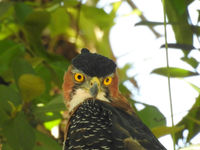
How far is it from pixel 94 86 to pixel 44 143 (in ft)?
1.69

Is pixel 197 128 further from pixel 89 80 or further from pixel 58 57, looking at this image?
pixel 58 57

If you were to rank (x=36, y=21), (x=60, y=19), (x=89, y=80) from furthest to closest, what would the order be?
(x=60, y=19), (x=36, y=21), (x=89, y=80)

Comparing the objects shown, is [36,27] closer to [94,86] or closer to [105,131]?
[94,86]

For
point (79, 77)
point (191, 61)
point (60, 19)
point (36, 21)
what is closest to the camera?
point (191, 61)

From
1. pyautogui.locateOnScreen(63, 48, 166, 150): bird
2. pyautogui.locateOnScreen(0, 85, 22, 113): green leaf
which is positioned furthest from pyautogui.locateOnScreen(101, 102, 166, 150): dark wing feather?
pyautogui.locateOnScreen(0, 85, 22, 113): green leaf

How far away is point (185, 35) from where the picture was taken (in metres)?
2.48

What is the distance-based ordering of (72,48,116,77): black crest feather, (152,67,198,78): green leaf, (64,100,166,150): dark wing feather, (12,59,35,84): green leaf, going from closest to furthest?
1. (64,100,166,150): dark wing feather
2. (152,67,198,78): green leaf
3. (12,59,35,84): green leaf
4. (72,48,116,77): black crest feather

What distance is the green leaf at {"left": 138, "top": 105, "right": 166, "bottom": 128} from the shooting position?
3.09 metres

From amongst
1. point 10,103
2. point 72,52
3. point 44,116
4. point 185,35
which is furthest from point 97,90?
point 72,52

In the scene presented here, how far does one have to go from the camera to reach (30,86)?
2.77 m

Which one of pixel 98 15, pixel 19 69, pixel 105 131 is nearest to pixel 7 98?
pixel 19 69

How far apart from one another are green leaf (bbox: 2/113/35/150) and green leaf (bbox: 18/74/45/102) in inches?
5.9

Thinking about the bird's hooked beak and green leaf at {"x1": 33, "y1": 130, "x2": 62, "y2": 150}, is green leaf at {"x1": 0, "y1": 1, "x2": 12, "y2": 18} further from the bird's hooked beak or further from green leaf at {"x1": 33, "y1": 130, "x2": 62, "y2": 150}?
green leaf at {"x1": 33, "y1": 130, "x2": 62, "y2": 150}

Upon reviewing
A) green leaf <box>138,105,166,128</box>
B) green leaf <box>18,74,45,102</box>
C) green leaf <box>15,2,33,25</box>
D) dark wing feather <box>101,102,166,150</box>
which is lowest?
dark wing feather <box>101,102,166,150</box>
